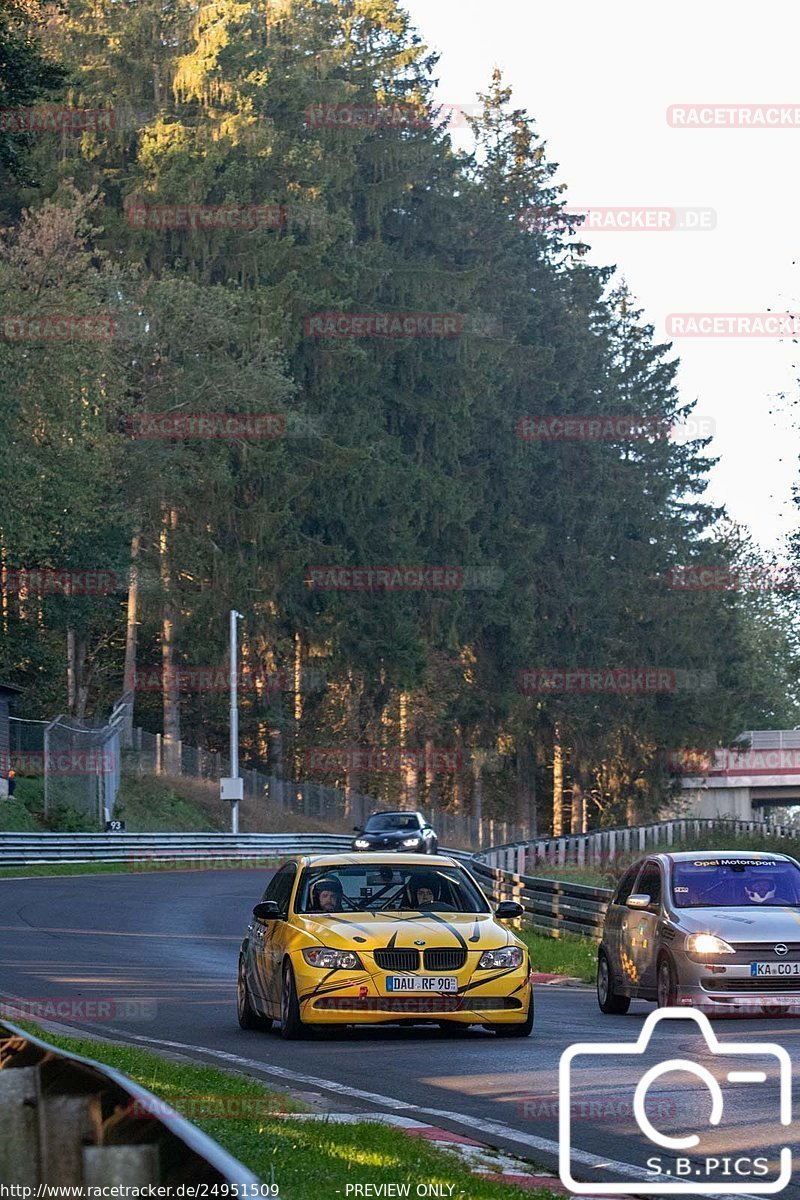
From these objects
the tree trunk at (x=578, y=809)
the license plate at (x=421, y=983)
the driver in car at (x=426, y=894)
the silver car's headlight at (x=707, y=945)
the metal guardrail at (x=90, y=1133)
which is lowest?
the tree trunk at (x=578, y=809)

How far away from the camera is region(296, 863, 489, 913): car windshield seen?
17.0 meters

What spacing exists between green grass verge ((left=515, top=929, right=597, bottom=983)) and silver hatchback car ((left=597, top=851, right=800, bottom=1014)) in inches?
175

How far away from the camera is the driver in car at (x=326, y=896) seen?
16906 mm

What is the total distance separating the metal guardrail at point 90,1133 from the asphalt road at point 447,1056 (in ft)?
15.1

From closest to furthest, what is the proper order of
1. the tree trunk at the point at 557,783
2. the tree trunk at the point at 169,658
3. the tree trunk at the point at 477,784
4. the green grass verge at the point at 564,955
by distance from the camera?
1. the green grass verge at the point at 564,955
2. the tree trunk at the point at 169,658
3. the tree trunk at the point at 477,784
4. the tree trunk at the point at 557,783

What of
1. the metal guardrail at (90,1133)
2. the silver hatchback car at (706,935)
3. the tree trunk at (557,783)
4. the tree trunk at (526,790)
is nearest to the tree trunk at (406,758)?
the tree trunk at (526,790)

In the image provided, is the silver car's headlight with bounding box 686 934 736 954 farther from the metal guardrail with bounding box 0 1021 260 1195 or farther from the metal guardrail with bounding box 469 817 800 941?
the metal guardrail with bounding box 0 1021 260 1195

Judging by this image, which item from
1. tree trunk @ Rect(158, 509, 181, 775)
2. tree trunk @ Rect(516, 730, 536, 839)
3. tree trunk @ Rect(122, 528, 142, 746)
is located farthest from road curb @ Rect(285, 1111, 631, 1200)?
tree trunk @ Rect(516, 730, 536, 839)

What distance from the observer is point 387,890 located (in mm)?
17312

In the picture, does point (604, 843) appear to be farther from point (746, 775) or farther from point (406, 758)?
point (746, 775)

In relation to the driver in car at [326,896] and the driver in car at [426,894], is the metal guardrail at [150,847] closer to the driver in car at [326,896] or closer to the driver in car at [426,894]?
the driver in car at [326,896]

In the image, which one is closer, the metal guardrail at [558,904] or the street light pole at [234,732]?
the metal guardrail at [558,904]

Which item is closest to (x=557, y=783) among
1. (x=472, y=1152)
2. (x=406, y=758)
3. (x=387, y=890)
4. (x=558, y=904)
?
(x=406, y=758)

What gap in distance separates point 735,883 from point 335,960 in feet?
15.6
